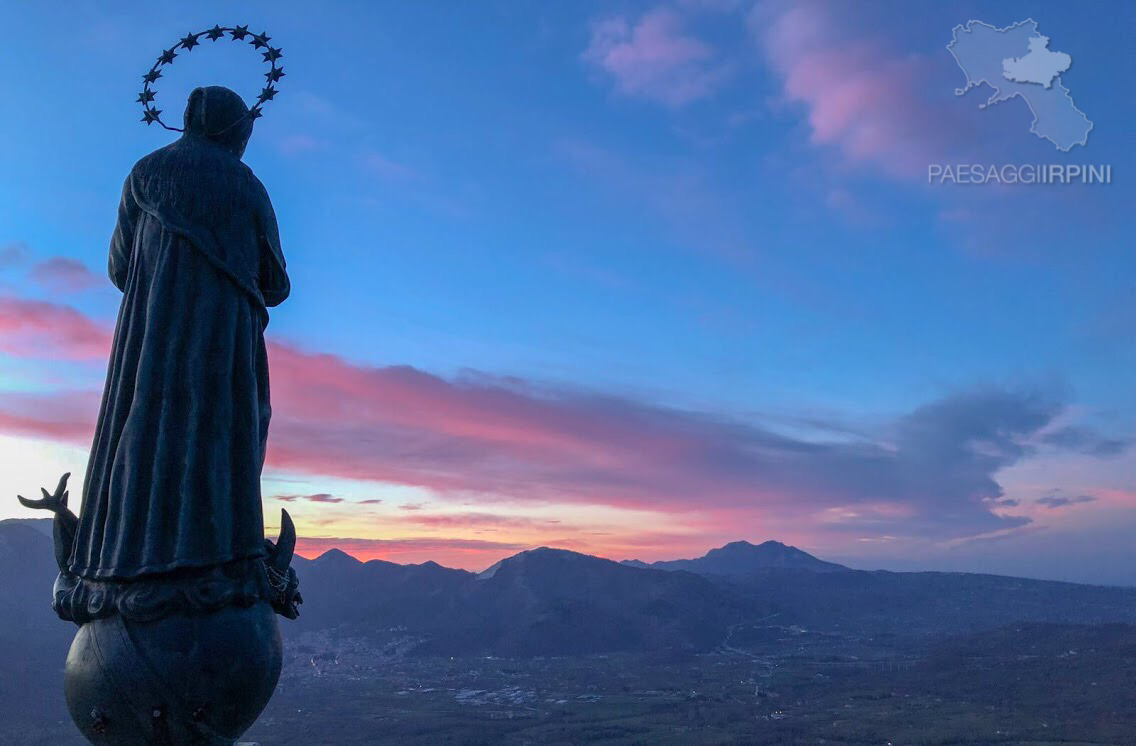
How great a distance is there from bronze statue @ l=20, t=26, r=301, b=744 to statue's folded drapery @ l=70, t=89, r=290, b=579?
15 millimetres

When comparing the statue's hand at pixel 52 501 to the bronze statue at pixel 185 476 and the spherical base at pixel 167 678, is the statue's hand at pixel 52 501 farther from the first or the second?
the spherical base at pixel 167 678

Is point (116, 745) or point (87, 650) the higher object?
point (87, 650)

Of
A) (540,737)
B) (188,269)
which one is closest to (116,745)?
(188,269)

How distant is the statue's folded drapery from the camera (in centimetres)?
893

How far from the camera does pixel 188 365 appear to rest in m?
9.41

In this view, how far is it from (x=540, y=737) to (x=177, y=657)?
160 m

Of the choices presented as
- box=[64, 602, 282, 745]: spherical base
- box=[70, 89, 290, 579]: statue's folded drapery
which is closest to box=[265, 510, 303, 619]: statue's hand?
box=[70, 89, 290, 579]: statue's folded drapery

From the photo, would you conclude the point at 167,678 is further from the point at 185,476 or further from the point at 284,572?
the point at 185,476

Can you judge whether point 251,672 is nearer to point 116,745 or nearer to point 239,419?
point 116,745

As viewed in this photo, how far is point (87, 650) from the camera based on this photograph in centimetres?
871

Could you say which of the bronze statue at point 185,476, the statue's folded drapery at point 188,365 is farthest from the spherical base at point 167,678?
the statue's folded drapery at point 188,365

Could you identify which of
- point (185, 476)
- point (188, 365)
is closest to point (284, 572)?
point (185, 476)

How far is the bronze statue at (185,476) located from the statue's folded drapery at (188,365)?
15mm

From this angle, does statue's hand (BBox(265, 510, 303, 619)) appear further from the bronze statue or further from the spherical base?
the spherical base
